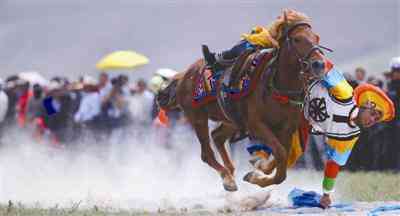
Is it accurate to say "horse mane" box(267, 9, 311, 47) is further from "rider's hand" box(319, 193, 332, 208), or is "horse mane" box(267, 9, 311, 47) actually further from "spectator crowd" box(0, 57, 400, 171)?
"spectator crowd" box(0, 57, 400, 171)

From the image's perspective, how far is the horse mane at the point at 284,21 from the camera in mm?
11758

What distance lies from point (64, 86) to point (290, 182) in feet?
25.3

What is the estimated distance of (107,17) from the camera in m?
25.7

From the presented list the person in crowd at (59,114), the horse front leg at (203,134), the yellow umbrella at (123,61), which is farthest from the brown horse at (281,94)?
the yellow umbrella at (123,61)

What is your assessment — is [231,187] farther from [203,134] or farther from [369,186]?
[369,186]

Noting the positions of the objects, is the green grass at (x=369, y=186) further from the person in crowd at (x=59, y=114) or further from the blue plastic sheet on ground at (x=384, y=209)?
the person in crowd at (x=59, y=114)

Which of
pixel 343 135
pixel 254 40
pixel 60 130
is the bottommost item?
pixel 60 130

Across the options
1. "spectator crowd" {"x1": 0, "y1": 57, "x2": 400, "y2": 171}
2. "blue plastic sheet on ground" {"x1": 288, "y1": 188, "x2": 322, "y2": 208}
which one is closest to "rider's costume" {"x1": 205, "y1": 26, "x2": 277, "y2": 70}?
"blue plastic sheet on ground" {"x1": 288, "y1": 188, "x2": 322, "y2": 208}

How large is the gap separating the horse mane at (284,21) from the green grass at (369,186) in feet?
7.27

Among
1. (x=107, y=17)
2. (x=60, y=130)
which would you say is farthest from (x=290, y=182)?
(x=107, y=17)

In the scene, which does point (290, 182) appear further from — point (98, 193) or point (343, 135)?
point (343, 135)

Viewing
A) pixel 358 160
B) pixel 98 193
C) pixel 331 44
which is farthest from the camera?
pixel 331 44

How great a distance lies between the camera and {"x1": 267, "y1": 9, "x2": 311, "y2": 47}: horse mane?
1176 cm

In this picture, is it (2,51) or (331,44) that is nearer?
(331,44)
